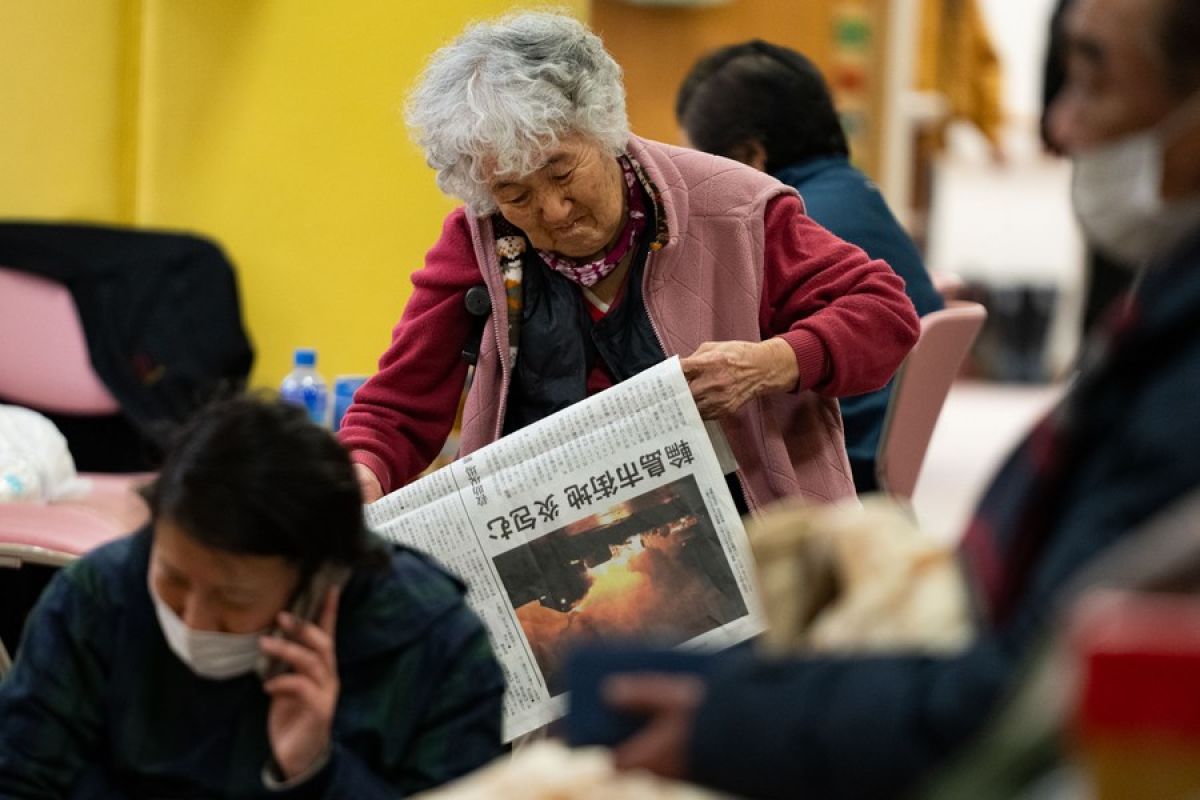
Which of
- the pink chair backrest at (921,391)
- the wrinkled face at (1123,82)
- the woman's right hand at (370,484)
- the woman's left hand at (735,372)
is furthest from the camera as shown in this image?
the pink chair backrest at (921,391)

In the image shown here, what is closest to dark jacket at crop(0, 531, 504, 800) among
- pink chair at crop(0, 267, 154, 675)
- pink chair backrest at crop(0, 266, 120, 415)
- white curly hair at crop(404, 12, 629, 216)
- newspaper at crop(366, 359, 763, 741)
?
newspaper at crop(366, 359, 763, 741)

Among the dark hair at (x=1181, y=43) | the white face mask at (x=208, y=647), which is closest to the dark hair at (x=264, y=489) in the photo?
the white face mask at (x=208, y=647)

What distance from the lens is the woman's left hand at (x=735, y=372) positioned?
8.25 feet

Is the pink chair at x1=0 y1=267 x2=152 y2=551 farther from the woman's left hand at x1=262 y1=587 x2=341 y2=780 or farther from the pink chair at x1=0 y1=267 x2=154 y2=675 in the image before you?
the woman's left hand at x1=262 y1=587 x2=341 y2=780

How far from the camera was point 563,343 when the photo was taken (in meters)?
2.72

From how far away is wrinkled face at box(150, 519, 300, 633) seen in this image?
74.1 inches

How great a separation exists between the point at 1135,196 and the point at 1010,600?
338 millimetres

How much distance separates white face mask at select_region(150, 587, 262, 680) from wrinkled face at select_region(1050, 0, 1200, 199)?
1.03 m

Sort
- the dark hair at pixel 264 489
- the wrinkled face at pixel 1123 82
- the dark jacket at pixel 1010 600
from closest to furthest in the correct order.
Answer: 1. the dark jacket at pixel 1010 600
2. the wrinkled face at pixel 1123 82
3. the dark hair at pixel 264 489

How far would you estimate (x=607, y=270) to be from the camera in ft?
8.91

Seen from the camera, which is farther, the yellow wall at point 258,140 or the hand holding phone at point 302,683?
the yellow wall at point 258,140

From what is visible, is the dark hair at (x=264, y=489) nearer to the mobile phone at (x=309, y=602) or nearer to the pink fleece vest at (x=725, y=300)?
the mobile phone at (x=309, y=602)

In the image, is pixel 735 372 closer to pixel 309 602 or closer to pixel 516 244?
pixel 516 244

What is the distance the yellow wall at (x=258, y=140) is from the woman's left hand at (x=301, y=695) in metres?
2.90
